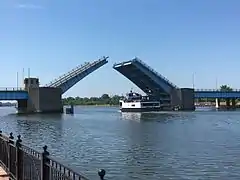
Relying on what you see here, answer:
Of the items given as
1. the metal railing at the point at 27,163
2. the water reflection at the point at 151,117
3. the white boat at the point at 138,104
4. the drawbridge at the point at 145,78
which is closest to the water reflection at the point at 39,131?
the metal railing at the point at 27,163

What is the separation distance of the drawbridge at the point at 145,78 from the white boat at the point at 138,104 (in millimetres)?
2588

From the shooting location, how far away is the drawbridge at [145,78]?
8281 centimetres

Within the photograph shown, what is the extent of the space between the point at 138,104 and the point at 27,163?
9986 centimetres

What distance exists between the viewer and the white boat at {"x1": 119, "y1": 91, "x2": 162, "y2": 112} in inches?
4156

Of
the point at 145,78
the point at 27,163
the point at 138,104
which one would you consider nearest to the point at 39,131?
the point at 27,163

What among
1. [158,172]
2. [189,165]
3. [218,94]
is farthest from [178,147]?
[218,94]

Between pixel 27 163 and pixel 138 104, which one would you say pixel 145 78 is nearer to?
pixel 138 104

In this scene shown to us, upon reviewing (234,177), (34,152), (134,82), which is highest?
(134,82)

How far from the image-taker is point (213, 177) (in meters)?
16.8

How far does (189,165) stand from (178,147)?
26.1 feet

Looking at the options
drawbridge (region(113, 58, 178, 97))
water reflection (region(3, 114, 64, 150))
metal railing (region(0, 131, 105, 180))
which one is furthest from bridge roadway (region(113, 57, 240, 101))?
metal railing (region(0, 131, 105, 180))

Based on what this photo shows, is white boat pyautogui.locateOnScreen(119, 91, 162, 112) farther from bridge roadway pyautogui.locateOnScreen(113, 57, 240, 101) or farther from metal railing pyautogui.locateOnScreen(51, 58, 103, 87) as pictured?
metal railing pyautogui.locateOnScreen(51, 58, 103, 87)

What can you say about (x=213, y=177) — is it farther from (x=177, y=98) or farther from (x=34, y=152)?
Answer: (x=177, y=98)

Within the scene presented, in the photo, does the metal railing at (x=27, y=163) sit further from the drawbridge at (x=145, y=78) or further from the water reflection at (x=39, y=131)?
the drawbridge at (x=145, y=78)
